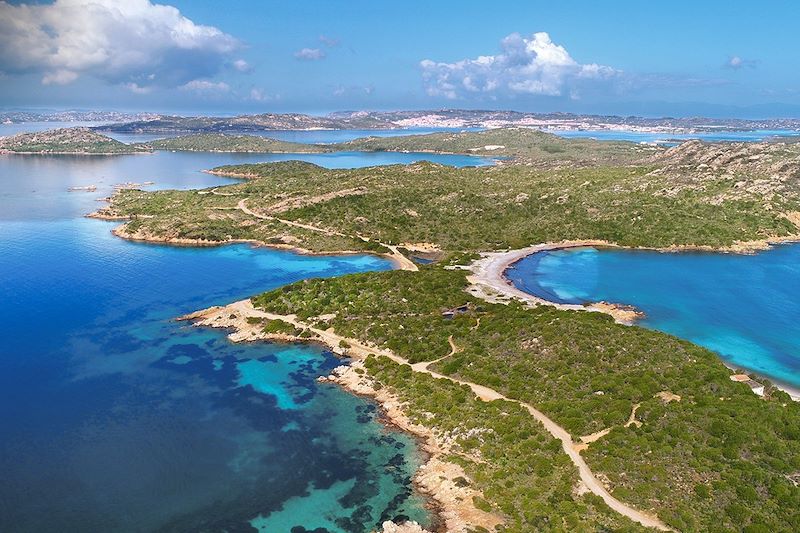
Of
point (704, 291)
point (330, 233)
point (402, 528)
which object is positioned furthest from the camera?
point (330, 233)

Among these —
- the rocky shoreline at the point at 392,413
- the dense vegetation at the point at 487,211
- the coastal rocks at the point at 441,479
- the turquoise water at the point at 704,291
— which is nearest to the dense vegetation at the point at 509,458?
the coastal rocks at the point at 441,479

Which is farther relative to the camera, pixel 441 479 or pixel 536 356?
pixel 536 356

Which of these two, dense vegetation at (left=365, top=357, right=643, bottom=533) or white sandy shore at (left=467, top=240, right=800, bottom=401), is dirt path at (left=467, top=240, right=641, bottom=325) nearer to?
white sandy shore at (left=467, top=240, right=800, bottom=401)

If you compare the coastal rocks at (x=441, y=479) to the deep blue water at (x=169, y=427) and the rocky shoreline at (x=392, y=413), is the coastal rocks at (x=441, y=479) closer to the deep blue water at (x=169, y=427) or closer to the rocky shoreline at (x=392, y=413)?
the rocky shoreline at (x=392, y=413)

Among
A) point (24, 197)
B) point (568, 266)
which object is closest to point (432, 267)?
point (568, 266)

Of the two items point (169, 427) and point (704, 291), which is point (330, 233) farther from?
point (704, 291)

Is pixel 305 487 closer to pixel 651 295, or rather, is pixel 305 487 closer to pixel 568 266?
pixel 651 295

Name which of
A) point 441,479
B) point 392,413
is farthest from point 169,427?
point 441,479
